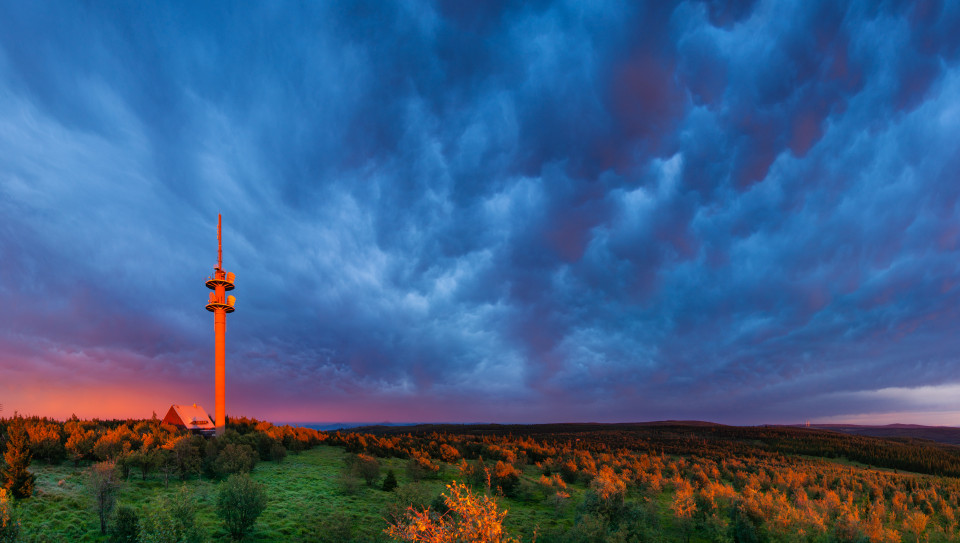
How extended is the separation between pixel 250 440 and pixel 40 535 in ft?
104

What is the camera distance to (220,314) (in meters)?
58.8

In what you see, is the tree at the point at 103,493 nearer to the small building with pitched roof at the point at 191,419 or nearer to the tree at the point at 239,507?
the tree at the point at 239,507

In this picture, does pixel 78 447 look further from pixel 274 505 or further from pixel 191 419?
pixel 191 419

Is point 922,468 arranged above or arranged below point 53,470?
below

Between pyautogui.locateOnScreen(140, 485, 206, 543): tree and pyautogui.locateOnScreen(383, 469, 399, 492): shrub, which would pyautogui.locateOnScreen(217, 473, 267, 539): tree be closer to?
pyautogui.locateOnScreen(140, 485, 206, 543): tree

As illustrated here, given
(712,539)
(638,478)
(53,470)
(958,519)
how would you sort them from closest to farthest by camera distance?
(712,539) < (53,470) < (958,519) < (638,478)

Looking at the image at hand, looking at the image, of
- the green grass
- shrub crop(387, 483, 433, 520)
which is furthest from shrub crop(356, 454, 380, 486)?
shrub crop(387, 483, 433, 520)

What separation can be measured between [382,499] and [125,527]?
18367 millimetres

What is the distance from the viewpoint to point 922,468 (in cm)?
A: 7056

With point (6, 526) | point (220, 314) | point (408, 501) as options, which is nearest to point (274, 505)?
point (408, 501)

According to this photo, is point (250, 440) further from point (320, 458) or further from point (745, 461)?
point (745, 461)

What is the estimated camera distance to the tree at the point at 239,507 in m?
25.6

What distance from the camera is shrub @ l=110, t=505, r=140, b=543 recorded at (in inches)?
866

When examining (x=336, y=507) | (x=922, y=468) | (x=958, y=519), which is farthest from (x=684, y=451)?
(x=336, y=507)
